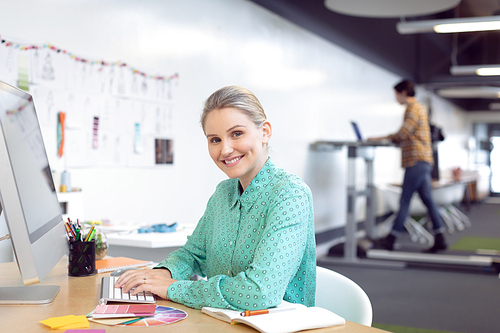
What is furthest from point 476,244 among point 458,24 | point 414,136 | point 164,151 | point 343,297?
point 343,297

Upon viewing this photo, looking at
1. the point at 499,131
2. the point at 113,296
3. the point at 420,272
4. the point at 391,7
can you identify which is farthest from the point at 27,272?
the point at 499,131

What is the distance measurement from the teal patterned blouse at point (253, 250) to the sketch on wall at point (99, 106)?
1563 millimetres

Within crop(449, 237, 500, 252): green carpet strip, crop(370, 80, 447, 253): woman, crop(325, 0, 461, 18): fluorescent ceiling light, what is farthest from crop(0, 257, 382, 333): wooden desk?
crop(449, 237, 500, 252): green carpet strip

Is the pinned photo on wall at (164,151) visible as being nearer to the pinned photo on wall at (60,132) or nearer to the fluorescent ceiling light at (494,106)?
the pinned photo on wall at (60,132)

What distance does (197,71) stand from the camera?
12.8 ft

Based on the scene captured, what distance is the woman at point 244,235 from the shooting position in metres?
1.14

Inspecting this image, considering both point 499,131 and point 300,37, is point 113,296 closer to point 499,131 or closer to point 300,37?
point 300,37

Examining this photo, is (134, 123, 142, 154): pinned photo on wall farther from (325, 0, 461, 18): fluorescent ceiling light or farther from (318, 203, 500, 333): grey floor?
(325, 0, 461, 18): fluorescent ceiling light

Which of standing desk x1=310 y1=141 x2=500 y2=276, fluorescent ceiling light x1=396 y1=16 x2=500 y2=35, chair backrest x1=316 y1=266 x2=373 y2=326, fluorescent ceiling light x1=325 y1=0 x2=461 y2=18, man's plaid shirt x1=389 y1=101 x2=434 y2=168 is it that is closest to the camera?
chair backrest x1=316 y1=266 x2=373 y2=326

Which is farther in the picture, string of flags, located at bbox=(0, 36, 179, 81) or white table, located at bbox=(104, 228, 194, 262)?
string of flags, located at bbox=(0, 36, 179, 81)

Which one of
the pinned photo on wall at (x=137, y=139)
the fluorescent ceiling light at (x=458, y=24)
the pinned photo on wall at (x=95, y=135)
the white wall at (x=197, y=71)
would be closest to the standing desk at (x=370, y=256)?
the white wall at (x=197, y=71)

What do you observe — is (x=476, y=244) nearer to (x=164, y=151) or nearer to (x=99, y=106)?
(x=164, y=151)

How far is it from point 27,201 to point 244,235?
1.84 ft

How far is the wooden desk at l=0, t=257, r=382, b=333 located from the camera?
0.99 meters
